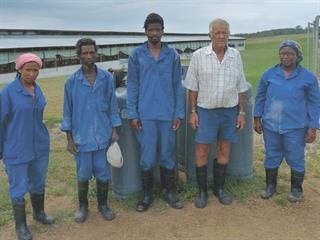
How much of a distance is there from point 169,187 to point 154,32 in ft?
5.01

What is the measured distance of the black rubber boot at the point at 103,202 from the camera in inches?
158

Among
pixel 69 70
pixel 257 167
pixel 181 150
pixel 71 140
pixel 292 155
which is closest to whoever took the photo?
pixel 71 140

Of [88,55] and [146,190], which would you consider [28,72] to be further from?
[146,190]

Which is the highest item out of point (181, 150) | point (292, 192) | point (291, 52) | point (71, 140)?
point (291, 52)

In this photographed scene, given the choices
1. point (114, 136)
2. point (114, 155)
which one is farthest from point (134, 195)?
point (114, 136)

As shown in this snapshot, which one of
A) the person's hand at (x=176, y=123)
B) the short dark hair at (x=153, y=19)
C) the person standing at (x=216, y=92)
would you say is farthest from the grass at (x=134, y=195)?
the short dark hair at (x=153, y=19)

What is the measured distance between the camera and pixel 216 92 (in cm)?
390

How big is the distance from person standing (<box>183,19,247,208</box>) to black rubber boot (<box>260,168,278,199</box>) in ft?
1.95

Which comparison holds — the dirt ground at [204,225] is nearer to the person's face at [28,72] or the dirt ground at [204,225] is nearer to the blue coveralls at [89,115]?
the blue coveralls at [89,115]

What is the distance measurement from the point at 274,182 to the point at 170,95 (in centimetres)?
150

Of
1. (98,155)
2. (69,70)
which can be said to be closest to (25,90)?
(98,155)

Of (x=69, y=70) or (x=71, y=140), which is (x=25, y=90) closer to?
(x=71, y=140)

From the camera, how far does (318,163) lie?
18.4ft

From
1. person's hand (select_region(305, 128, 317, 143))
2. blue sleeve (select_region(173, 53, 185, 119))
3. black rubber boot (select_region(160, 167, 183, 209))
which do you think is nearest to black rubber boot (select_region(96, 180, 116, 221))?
black rubber boot (select_region(160, 167, 183, 209))
